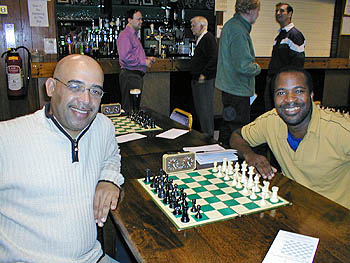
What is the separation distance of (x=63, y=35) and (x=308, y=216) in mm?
5929

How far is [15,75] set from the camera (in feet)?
15.7

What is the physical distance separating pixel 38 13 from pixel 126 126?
9.63ft

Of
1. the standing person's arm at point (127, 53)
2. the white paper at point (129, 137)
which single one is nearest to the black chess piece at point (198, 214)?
the white paper at point (129, 137)

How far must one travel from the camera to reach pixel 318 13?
7449 mm

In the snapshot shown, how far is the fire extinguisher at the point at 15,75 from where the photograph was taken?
4730 millimetres

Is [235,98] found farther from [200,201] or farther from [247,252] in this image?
[247,252]

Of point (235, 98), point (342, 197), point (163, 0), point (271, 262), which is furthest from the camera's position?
point (163, 0)

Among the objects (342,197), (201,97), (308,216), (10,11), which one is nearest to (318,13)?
(201,97)

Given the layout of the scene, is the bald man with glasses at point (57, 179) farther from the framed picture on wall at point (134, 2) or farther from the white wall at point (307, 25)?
the white wall at point (307, 25)

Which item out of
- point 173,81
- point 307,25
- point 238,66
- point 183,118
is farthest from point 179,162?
point 307,25

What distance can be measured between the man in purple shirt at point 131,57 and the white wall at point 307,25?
3019 mm

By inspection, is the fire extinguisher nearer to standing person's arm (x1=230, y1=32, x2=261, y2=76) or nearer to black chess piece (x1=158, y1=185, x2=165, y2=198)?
standing person's arm (x1=230, y1=32, x2=261, y2=76)

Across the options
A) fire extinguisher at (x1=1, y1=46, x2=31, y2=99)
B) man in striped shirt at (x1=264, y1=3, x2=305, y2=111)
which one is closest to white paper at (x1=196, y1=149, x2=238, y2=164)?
man in striped shirt at (x1=264, y1=3, x2=305, y2=111)

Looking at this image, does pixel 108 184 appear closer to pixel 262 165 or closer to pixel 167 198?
pixel 167 198
